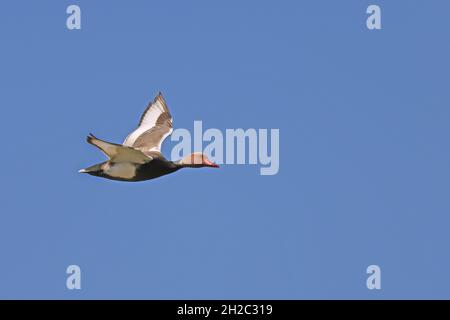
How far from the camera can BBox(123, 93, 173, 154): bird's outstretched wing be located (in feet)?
66.9

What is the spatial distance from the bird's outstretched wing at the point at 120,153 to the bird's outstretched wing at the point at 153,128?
0.85 metres

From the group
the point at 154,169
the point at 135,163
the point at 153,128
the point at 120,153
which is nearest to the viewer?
the point at 120,153

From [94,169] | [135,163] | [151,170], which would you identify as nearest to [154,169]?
[151,170]

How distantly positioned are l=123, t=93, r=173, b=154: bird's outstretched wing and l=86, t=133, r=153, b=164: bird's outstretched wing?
85 cm

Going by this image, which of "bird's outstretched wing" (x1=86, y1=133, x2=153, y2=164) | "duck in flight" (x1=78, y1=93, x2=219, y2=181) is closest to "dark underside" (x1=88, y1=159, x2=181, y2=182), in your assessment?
"duck in flight" (x1=78, y1=93, x2=219, y2=181)

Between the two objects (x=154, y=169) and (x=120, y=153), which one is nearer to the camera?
(x=120, y=153)

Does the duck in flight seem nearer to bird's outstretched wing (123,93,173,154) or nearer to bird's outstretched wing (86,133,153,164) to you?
bird's outstretched wing (86,133,153,164)

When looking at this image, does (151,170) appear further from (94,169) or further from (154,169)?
(94,169)

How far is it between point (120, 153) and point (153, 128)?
10.8 feet

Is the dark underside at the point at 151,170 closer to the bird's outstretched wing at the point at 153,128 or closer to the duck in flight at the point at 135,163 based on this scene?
the duck in flight at the point at 135,163

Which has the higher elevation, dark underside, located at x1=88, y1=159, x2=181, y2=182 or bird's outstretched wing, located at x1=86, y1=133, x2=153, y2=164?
bird's outstretched wing, located at x1=86, y1=133, x2=153, y2=164

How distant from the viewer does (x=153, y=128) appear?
70.2 ft
